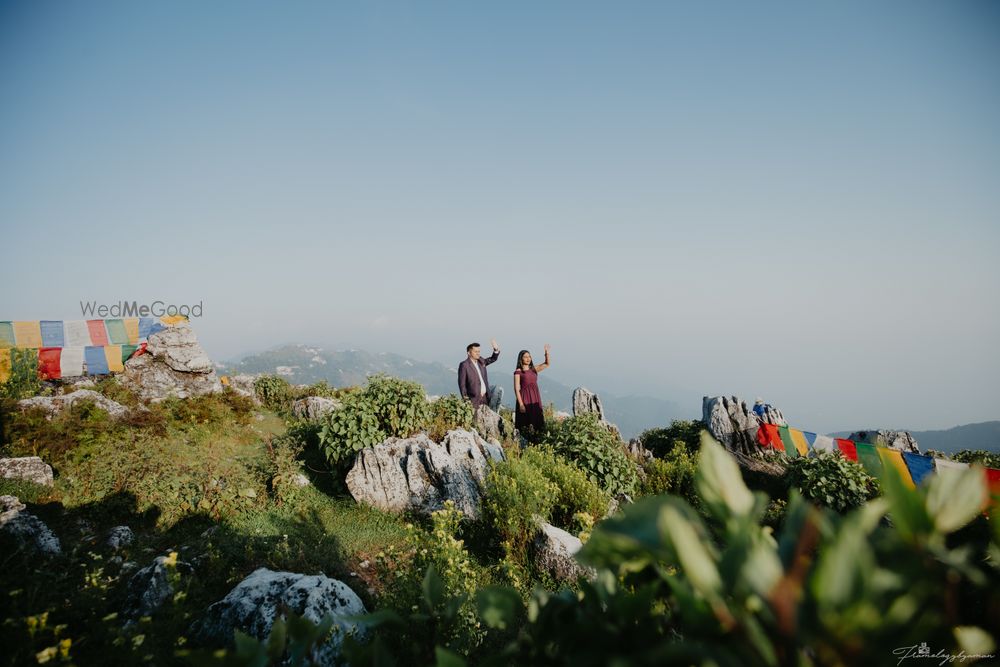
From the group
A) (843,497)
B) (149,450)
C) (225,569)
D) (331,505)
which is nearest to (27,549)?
(225,569)

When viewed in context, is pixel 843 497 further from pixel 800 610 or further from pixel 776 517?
pixel 800 610

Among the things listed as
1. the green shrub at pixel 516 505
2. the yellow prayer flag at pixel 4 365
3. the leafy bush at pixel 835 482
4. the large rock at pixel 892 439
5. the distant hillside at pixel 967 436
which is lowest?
the distant hillside at pixel 967 436

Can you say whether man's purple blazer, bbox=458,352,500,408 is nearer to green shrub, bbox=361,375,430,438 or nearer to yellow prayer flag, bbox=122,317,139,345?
green shrub, bbox=361,375,430,438

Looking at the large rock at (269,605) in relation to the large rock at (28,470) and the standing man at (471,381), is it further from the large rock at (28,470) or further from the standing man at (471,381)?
the standing man at (471,381)

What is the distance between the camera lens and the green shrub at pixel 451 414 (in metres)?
8.92

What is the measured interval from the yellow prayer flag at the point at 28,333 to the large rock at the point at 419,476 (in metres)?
20.7

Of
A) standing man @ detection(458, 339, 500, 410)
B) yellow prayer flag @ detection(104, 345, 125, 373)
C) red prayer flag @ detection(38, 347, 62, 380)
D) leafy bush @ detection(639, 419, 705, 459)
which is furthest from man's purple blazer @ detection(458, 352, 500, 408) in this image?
red prayer flag @ detection(38, 347, 62, 380)

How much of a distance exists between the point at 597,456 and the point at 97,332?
23807 mm

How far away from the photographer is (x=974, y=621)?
3.58 ft

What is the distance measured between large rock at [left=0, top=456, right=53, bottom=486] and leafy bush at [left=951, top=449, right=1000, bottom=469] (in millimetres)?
18729

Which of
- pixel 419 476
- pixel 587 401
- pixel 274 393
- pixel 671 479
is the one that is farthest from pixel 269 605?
pixel 274 393

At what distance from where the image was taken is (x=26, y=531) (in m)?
4.02

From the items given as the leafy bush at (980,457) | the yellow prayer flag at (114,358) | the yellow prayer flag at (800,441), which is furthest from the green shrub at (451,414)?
the yellow prayer flag at (114,358)

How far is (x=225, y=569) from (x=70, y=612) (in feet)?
5.90
